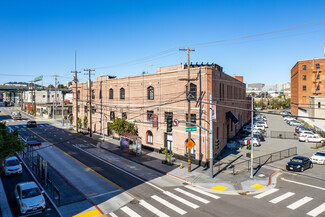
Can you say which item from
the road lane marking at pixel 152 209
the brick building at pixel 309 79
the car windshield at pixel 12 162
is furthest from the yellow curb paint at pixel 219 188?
the brick building at pixel 309 79

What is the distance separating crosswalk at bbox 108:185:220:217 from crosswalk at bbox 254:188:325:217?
4354 millimetres

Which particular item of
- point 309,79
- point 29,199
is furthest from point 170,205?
point 309,79

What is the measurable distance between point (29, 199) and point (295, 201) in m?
20.3

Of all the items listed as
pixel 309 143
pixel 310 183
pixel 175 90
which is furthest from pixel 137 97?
pixel 309 143

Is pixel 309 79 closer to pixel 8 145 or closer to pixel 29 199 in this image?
pixel 29 199

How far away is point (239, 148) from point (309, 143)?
14110 mm

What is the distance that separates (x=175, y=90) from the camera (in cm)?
3278

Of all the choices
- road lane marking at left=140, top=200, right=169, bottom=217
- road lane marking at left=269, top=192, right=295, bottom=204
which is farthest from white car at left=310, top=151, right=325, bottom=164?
road lane marking at left=140, top=200, right=169, bottom=217

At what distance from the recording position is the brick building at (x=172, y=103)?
95.7 ft

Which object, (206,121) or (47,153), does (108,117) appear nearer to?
(47,153)

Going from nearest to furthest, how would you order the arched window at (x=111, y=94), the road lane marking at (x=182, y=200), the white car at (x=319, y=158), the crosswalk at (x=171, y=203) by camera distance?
the crosswalk at (x=171, y=203) → the road lane marking at (x=182, y=200) → the white car at (x=319, y=158) → the arched window at (x=111, y=94)

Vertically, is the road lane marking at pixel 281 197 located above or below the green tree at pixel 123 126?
below

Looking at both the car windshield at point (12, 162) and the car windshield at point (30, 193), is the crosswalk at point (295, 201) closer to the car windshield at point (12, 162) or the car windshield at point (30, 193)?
the car windshield at point (30, 193)

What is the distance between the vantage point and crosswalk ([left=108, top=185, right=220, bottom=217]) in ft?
54.9
